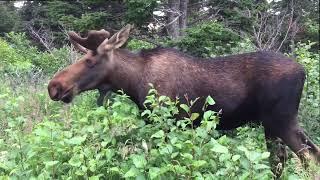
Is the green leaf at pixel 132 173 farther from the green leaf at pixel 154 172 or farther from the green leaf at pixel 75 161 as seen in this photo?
the green leaf at pixel 75 161

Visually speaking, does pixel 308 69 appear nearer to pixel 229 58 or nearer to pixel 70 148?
pixel 229 58

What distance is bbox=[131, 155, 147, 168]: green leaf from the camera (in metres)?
4.16

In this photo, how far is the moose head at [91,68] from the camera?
226 inches

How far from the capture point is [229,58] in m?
6.14

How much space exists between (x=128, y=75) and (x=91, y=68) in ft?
1.40

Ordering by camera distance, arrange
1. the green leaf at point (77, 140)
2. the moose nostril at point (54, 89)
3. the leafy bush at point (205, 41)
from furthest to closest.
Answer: the leafy bush at point (205, 41) < the moose nostril at point (54, 89) < the green leaf at point (77, 140)

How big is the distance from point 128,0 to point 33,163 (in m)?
8.32

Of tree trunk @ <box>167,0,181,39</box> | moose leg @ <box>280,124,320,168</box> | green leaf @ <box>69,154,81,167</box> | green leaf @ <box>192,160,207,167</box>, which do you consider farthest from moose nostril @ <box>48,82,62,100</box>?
tree trunk @ <box>167,0,181,39</box>

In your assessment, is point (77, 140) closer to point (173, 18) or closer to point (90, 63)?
point (90, 63)

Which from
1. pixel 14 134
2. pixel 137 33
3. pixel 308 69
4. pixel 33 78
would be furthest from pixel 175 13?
pixel 14 134

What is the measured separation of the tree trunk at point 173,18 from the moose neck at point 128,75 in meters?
7.74

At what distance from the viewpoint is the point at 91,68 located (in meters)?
5.94

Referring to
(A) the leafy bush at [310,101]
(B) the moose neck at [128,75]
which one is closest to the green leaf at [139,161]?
(B) the moose neck at [128,75]

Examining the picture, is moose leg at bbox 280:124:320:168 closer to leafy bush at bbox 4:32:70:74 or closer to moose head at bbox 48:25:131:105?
moose head at bbox 48:25:131:105
